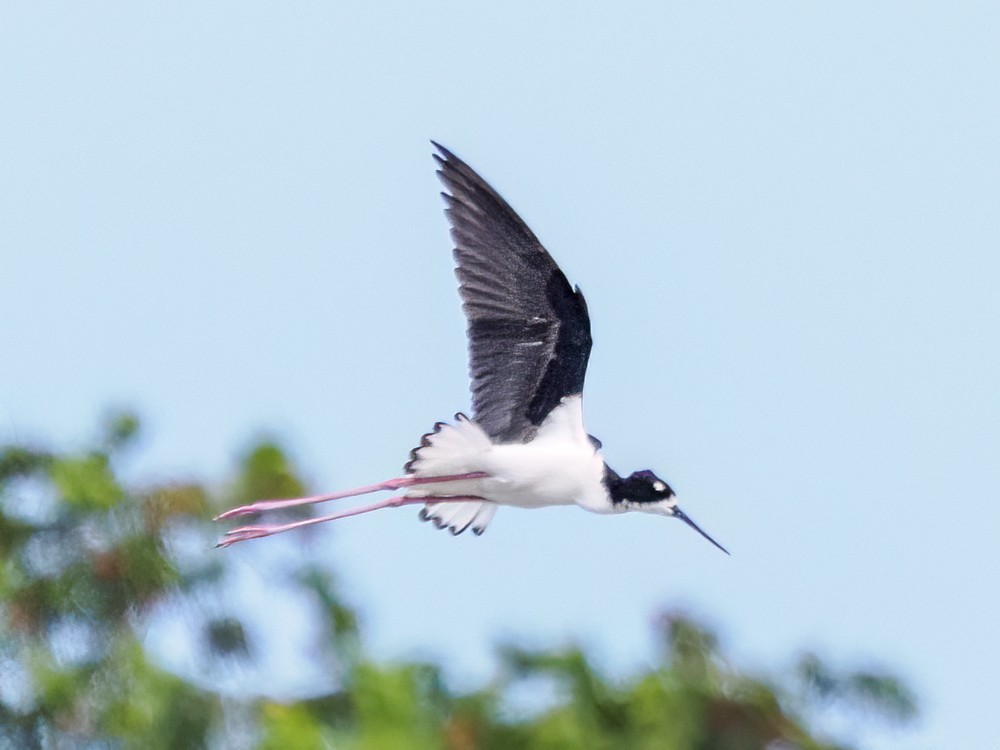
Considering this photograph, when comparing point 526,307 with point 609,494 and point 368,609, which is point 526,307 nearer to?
point 609,494

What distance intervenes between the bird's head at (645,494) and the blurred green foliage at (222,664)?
4.77ft

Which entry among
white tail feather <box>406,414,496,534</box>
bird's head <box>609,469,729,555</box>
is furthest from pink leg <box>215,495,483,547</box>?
bird's head <box>609,469,729,555</box>

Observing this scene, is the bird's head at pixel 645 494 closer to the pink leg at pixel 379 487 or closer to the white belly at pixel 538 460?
the white belly at pixel 538 460

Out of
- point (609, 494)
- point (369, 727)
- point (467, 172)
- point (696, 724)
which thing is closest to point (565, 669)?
point (696, 724)

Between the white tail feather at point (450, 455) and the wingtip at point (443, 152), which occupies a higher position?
the wingtip at point (443, 152)

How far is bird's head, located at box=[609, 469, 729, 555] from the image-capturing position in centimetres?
658

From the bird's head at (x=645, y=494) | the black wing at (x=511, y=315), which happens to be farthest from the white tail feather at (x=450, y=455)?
the bird's head at (x=645, y=494)

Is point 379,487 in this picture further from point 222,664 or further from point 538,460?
point 222,664

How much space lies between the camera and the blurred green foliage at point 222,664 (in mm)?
8773

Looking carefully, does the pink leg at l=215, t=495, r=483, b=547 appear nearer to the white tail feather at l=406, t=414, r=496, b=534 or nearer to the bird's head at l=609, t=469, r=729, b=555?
the white tail feather at l=406, t=414, r=496, b=534

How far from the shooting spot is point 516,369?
6508 mm

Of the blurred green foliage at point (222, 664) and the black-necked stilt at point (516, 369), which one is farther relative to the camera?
the blurred green foliage at point (222, 664)

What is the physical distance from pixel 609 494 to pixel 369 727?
160cm

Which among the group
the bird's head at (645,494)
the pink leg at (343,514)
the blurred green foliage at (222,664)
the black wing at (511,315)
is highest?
the black wing at (511,315)
